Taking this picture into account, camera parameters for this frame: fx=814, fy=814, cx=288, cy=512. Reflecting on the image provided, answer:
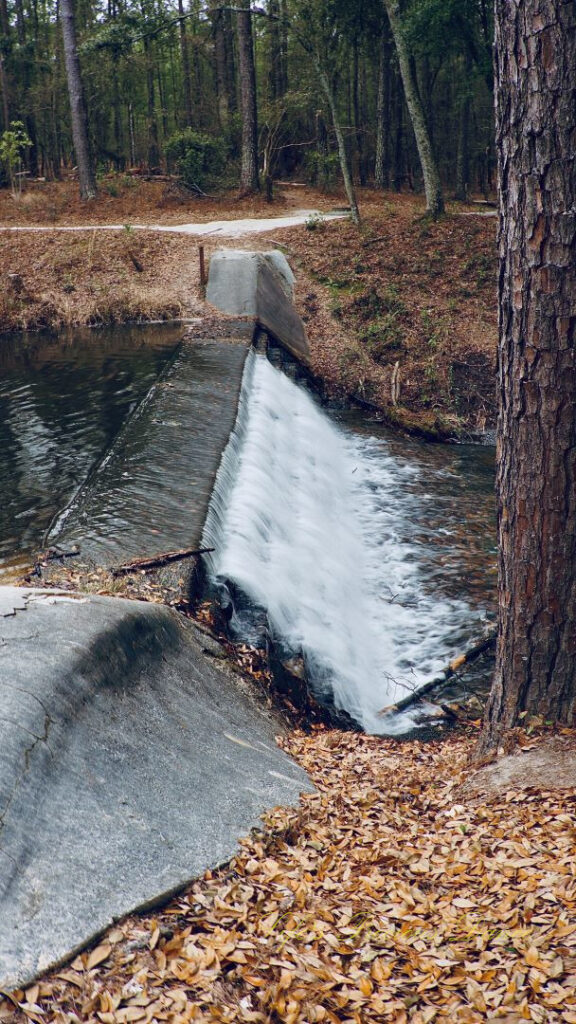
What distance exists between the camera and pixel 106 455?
879 centimetres

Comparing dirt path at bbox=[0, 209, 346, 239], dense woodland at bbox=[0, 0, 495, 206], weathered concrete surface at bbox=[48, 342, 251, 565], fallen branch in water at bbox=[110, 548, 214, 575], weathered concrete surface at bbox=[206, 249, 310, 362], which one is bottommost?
fallen branch in water at bbox=[110, 548, 214, 575]

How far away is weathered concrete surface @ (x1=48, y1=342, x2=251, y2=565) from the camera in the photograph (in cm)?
632

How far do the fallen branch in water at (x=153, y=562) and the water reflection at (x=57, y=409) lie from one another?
95 cm

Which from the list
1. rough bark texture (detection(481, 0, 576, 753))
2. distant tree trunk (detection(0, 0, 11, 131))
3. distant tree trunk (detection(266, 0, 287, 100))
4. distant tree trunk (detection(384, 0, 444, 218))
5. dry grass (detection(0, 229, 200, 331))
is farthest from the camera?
distant tree trunk (detection(266, 0, 287, 100))

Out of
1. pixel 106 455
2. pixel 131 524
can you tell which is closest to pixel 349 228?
pixel 106 455

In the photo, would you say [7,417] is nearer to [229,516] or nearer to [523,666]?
[229,516]

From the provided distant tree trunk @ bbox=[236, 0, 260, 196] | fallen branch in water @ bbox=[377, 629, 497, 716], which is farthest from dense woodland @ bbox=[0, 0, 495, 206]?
fallen branch in water @ bbox=[377, 629, 497, 716]

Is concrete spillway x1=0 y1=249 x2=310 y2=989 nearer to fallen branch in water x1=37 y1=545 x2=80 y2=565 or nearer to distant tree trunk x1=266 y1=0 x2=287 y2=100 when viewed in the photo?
fallen branch in water x1=37 y1=545 x2=80 y2=565

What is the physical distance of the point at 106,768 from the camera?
3.53 m

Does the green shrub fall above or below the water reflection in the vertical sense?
above

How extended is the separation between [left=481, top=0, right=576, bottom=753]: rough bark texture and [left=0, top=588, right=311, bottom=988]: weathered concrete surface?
153 cm

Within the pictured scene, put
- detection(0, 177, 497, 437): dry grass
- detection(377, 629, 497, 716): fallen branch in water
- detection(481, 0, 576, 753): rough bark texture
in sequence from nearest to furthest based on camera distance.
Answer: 1. detection(481, 0, 576, 753): rough bark texture
2. detection(377, 629, 497, 716): fallen branch in water
3. detection(0, 177, 497, 437): dry grass

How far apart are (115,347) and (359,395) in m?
4.38

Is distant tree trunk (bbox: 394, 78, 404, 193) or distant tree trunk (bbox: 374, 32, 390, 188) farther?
distant tree trunk (bbox: 394, 78, 404, 193)
